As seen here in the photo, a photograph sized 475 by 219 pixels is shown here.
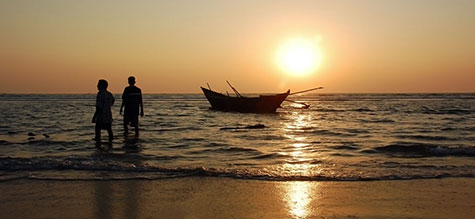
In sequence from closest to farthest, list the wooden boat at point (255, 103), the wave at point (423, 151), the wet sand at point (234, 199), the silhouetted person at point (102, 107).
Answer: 1. the wet sand at point (234, 199)
2. the wave at point (423, 151)
3. the silhouetted person at point (102, 107)
4. the wooden boat at point (255, 103)

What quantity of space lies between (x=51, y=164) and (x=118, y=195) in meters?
2.74

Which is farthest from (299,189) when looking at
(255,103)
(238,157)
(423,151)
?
(255,103)

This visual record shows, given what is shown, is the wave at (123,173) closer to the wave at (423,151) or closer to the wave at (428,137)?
the wave at (423,151)

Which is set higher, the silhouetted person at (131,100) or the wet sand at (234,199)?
the silhouetted person at (131,100)

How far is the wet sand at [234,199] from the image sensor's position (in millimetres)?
4234

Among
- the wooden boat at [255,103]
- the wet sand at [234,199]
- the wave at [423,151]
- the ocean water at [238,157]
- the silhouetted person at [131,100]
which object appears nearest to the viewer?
the wet sand at [234,199]

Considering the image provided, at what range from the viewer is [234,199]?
4828 mm

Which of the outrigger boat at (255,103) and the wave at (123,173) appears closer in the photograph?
the wave at (123,173)

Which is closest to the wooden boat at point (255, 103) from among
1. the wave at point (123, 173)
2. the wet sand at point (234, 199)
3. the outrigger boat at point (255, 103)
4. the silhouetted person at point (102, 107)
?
the outrigger boat at point (255, 103)

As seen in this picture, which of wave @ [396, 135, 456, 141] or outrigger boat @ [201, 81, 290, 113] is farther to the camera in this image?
outrigger boat @ [201, 81, 290, 113]

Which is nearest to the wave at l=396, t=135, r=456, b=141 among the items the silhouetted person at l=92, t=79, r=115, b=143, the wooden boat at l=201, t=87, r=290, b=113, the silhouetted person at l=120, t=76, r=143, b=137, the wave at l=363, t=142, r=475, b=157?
the wave at l=363, t=142, r=475, b=157

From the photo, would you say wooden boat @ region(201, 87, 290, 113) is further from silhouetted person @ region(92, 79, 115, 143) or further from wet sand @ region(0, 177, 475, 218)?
wet sand @ region(0, 177, 475, 218)

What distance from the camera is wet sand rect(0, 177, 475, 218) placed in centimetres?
423

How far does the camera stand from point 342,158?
8328 millimetres
